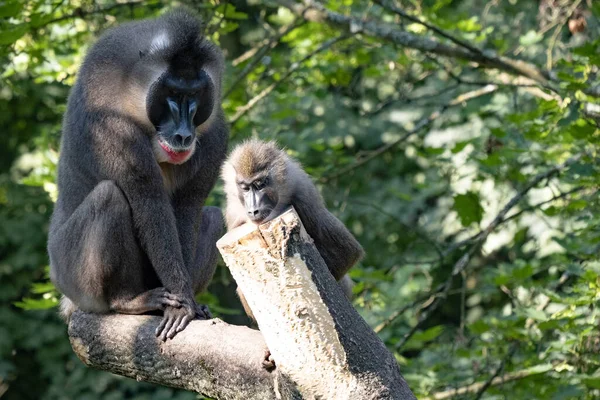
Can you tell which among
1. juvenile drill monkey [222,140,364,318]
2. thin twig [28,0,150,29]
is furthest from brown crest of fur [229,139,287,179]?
thin twig [28,0,150,29]

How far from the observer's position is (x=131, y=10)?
26.6 feet

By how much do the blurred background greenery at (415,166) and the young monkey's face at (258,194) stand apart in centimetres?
187

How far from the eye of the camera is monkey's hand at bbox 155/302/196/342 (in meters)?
4.75

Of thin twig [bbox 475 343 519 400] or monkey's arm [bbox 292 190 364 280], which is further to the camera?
thin twig [bbox 475 343 519 400]

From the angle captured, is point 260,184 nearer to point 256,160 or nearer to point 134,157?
point 256,160

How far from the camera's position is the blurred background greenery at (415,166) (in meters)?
6.32

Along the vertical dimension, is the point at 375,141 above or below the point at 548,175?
below

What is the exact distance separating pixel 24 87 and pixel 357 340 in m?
8.16

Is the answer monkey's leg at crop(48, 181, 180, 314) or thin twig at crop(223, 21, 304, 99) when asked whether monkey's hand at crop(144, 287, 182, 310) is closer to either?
monkey's leg at crop(48, 181, 180, 314)

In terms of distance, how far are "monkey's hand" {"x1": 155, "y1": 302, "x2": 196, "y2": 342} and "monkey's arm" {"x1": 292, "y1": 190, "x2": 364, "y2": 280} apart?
32.8 inches

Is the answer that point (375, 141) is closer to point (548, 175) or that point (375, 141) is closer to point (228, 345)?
point (548, 175)

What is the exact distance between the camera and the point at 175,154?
528 centimetres

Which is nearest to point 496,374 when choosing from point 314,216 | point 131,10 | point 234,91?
point 314,216

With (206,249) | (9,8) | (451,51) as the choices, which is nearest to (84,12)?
(9,8)
